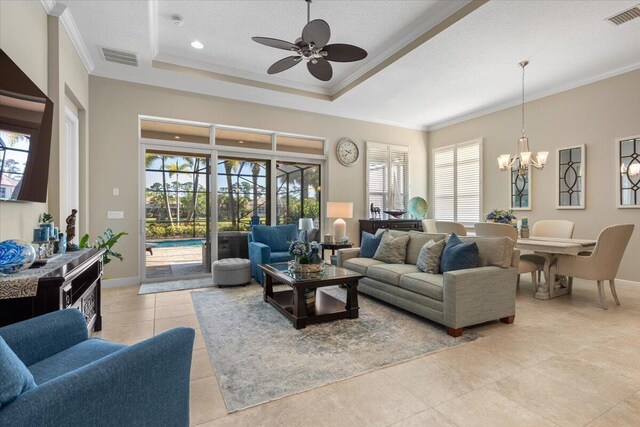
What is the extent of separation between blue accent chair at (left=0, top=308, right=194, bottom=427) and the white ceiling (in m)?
3.32

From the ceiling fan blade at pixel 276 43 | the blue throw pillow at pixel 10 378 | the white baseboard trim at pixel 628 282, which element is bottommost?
the white baseboard trim at pixel 628 282

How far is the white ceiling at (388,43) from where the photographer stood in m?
Answer: 3.47

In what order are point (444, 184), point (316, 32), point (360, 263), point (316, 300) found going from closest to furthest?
point (316, 32), point (316, 300), point (360, 263), point (444, 184)

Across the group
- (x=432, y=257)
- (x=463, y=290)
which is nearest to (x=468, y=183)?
(x=432, y=257)

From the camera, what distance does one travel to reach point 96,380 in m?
1.00

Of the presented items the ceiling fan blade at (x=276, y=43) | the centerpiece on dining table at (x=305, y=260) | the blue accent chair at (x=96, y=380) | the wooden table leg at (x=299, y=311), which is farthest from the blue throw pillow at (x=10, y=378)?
Answer: the ceiling fan blade at (x=276, y=43)

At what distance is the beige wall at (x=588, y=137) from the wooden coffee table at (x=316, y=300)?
426cm

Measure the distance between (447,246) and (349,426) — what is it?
2287mm

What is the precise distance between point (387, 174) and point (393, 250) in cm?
356

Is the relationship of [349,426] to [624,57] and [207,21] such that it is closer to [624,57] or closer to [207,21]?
[207,21]

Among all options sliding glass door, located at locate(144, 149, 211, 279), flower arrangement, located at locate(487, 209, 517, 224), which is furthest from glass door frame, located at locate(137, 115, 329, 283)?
flower arrangement, located at locate(487, 209, 517, 224)

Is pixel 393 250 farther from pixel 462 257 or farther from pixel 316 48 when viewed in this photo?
pixel 316 48

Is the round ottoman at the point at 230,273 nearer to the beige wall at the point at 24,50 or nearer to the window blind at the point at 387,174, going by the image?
the beige wall at the point at 24,50

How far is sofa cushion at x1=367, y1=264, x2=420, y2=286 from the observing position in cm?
358
